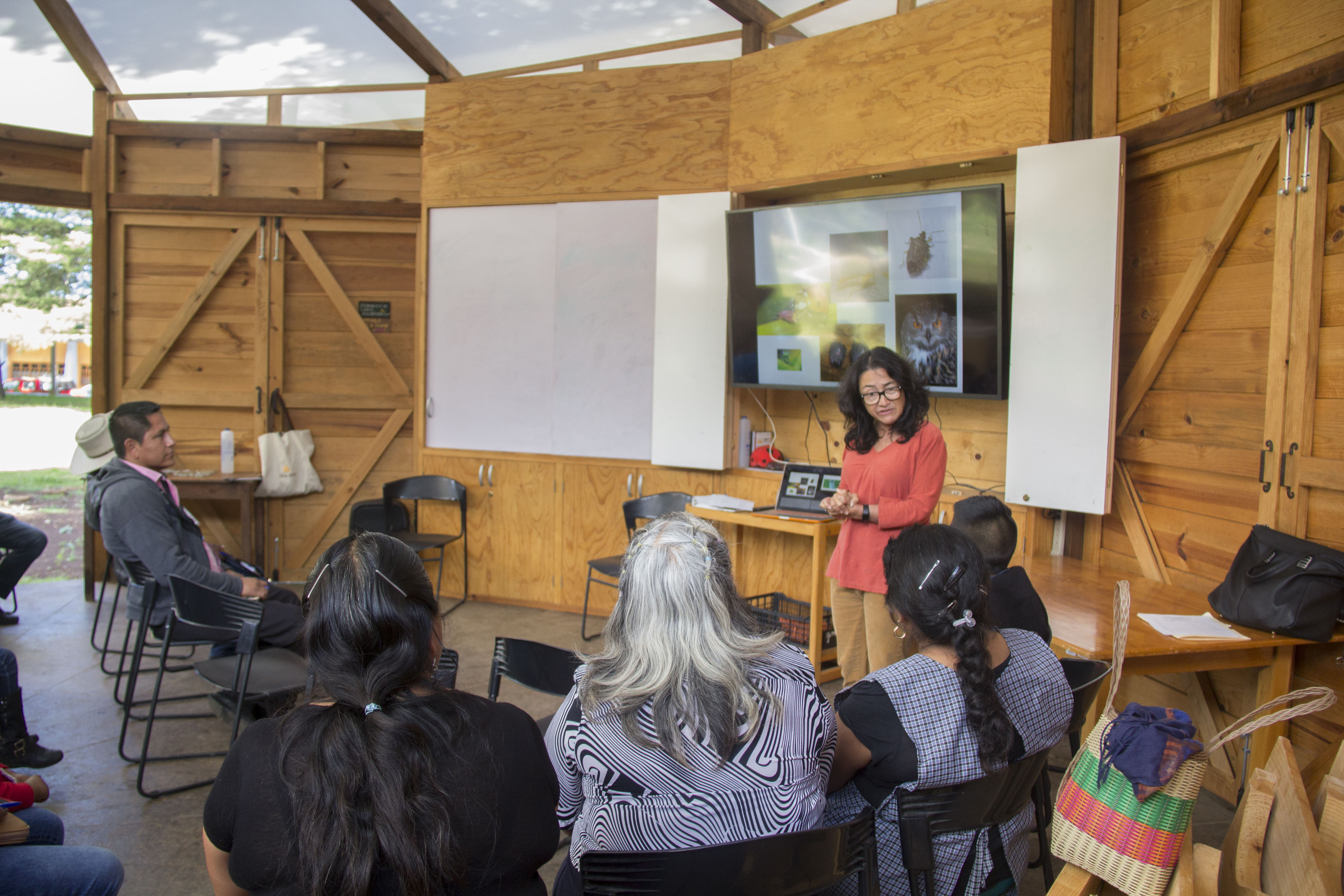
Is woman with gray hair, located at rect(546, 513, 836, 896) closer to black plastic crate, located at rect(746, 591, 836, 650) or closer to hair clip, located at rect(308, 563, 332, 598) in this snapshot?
hair clip, located at rect(308, 563, 332, 598)

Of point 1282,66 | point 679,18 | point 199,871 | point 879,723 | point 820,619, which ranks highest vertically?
point 679,18

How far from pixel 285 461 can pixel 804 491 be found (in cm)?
398

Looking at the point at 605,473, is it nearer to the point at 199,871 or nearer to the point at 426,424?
the point at 426,424

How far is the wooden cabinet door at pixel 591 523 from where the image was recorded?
215 inches

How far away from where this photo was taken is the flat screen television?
398cm

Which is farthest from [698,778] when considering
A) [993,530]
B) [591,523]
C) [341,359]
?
[341,359]

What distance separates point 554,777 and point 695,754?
227 mm

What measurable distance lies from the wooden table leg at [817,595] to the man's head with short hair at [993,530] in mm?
1327

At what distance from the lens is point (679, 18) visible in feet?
17.5

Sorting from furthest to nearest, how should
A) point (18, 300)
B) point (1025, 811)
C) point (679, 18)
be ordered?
1. point (18, 300)
2. point (679, 18)
3. point (1025, 811)

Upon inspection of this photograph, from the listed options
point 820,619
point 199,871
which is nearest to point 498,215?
point 820,619

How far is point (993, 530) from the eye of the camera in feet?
8.59

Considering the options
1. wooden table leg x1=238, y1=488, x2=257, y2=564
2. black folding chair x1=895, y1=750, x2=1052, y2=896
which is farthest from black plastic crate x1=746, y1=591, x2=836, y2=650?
wooden table leg x1=238, y1=488, x2=257, y2=564

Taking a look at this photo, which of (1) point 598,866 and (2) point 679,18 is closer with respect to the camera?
(1) point 598,866
